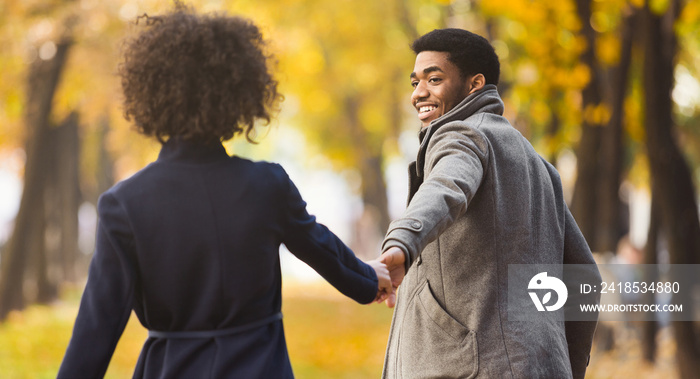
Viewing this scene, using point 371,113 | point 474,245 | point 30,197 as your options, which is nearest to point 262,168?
point 474,245

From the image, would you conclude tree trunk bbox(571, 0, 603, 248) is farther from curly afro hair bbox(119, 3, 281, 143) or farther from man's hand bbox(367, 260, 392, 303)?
curly afro hair bbox(119, 3, 281, 143)

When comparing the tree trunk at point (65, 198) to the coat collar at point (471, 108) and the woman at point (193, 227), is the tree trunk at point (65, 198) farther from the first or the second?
the woman at point (193, 227)

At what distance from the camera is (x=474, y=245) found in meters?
2.95

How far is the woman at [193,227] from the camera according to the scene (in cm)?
234

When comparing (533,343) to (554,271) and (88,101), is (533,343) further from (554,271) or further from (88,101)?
(88,101)

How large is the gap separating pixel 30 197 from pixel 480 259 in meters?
12.1

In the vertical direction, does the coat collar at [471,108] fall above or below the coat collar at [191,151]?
above

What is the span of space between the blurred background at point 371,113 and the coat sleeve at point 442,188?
1.80ft

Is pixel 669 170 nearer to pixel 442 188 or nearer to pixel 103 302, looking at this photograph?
pixel 442 188

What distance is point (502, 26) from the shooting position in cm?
1432

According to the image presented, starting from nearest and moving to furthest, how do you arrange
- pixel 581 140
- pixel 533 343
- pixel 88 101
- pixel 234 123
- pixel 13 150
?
pixel 234 123 → pixel 533 343 → pixel 581 140 → pixel 88 101 → pixel 13 150

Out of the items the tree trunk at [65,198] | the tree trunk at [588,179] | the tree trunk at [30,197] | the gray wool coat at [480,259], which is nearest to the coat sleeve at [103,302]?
the gray wool coat at [480,259]

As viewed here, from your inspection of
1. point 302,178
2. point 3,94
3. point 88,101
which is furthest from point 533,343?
point 302,178

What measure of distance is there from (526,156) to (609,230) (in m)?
8.12
